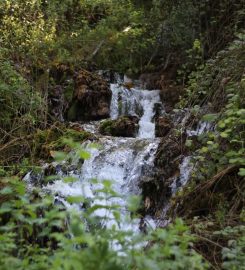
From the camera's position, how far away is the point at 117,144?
6.77 metres

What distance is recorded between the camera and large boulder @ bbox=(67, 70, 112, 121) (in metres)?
8.25

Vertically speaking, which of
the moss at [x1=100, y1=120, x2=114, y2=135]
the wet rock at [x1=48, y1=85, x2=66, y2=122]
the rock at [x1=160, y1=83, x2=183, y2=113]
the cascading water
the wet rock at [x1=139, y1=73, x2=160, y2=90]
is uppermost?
the wet rock at [x1=139, y1=73, x2=160, y2=90]

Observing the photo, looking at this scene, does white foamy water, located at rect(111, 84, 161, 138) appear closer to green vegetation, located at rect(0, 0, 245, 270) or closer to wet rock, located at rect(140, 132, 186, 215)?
green vegetation, located at rect(0, 0, 245, 270)

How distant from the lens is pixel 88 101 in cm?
830

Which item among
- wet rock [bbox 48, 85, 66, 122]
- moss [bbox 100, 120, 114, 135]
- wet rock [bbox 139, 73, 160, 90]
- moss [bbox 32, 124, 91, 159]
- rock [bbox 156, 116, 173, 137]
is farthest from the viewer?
wet rock [bbox 139, 73, 160, 90]

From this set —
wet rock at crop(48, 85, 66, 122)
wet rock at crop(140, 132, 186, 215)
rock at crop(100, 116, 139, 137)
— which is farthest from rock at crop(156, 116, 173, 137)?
wet rock at crop(48, 85, 66, 122)

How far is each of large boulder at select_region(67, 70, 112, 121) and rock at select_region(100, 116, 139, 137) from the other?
2.28 feet

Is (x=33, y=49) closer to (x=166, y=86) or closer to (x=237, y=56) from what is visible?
(x=166, y=86)

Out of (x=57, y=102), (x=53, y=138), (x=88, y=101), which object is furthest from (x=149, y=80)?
(x=53, y=138)

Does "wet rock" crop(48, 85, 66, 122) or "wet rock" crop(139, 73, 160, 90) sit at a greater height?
"wet rock" crop(139, 73, 160, 90)

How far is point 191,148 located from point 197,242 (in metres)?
1.82

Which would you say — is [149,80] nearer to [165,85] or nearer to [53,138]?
[165,85]

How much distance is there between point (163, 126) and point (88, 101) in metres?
1.59

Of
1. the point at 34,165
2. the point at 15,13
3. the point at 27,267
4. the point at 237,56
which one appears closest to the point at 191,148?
the point at 237,56
